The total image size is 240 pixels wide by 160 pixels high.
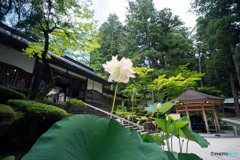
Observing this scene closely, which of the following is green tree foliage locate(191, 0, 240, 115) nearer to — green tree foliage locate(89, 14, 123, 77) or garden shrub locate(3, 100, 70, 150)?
green tree foliage locate(89, 14, 123, 77)

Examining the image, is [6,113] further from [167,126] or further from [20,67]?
[20,67]

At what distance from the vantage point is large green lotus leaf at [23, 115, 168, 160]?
1.24 ft

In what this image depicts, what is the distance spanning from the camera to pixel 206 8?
1141 centimetres

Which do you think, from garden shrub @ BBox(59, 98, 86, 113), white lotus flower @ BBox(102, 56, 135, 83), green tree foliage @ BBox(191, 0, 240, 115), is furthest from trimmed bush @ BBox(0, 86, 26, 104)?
green tree foliage @ BBox(191, 0, 240, 115)

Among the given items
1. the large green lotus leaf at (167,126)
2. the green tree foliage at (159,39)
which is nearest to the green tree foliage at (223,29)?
the green tree foliage at (159,39)

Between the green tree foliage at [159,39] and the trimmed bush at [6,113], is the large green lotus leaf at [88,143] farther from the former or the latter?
the green tree foliage at [159,39]

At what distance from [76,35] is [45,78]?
13.1ft

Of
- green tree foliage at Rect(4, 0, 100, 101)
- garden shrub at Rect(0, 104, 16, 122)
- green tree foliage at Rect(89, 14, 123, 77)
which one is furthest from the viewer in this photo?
green tree foliage at Rect(89, 14, 123, 77)

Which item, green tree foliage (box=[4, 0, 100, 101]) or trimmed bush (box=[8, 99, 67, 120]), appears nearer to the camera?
trimmed bush (box=[8, 99, 67, 120])

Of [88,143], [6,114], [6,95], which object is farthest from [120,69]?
[6,95]

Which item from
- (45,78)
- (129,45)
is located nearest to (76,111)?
(45,78)

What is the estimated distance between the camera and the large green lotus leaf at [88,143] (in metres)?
0.38

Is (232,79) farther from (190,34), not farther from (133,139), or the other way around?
(133,139)

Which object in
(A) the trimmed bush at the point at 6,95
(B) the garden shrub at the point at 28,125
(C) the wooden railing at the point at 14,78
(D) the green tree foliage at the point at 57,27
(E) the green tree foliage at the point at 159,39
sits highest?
(E) the green tree foliage at the point at 159,39
